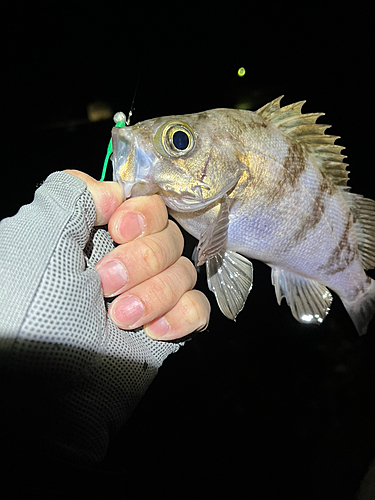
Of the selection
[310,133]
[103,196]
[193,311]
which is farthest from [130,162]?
[310,133]

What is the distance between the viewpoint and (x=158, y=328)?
854mm

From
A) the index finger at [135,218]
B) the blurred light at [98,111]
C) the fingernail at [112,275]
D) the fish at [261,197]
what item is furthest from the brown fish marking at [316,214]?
the blurred light at [98,111]

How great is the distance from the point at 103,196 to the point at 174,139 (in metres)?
0.26

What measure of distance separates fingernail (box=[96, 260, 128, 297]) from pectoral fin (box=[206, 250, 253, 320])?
36 cm

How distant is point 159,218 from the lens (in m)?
0.82

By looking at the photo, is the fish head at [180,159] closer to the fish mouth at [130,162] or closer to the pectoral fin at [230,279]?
the fish mouth at [130,162]

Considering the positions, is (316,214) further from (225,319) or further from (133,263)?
(225,319)

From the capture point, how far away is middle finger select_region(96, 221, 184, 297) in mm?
725

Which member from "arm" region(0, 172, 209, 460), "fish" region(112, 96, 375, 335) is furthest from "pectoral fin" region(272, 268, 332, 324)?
"arm" region(0, 172, 209, 460)

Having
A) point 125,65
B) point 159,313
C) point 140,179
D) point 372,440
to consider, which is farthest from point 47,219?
point 372,440

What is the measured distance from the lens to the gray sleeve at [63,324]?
55 cm

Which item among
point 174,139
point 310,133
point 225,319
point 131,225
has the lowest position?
point 225,319

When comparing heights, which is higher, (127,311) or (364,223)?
(364,223)

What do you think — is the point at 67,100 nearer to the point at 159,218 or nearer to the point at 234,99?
the point at 234,99
